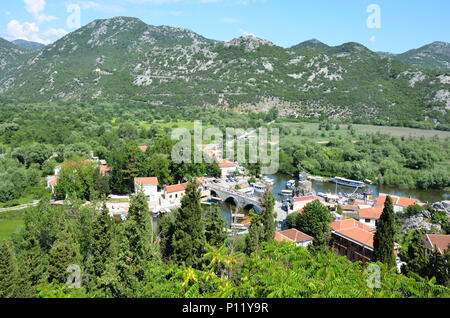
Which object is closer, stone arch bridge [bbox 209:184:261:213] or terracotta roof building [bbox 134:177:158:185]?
stone arch bridge [bbox 209:184:261:213]

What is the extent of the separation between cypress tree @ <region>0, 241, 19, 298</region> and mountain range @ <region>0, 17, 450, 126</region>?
279 feet

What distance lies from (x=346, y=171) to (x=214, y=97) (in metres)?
60.0

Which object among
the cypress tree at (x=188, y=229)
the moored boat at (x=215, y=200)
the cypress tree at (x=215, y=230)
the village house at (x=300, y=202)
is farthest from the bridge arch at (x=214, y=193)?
the cypress tree at (x=188, y=229)

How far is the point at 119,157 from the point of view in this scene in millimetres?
37000

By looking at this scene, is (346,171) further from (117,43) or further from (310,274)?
(117,43)

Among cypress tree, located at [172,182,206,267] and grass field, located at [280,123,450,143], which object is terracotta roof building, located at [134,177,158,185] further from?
grass field, located at [280,123,450,143]

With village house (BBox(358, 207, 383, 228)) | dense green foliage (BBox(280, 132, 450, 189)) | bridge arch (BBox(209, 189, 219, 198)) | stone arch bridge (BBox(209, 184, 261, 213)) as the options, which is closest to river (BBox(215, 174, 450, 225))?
stone arch bridge (BBox(209, 184, 261, 213))

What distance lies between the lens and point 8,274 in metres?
12.6

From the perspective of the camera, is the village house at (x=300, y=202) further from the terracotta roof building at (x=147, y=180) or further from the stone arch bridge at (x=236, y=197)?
the terracotta roof building at (x=147, y=180)

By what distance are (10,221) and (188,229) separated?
67.3 ft

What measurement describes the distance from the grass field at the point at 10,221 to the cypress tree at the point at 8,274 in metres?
A: 14.7

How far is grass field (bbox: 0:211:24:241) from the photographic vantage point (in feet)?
85.0

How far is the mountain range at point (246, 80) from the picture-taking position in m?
90.6
